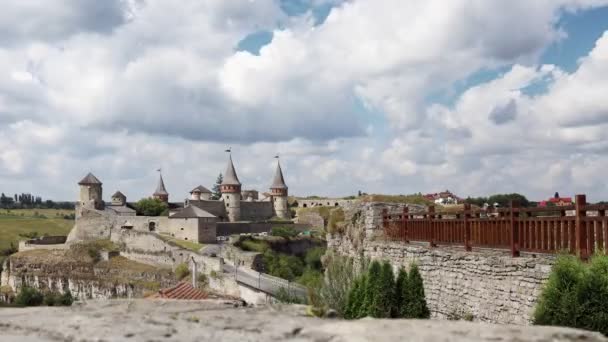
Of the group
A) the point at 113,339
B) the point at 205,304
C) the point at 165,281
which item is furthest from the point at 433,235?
the point at 165,281

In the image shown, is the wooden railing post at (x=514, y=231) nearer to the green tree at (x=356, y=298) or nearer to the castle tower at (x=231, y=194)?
the green tree at (x=356, y=298)

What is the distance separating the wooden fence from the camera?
993 centimetres

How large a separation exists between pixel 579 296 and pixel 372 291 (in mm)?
5356

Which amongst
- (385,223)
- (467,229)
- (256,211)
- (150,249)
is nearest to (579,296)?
(467,229)

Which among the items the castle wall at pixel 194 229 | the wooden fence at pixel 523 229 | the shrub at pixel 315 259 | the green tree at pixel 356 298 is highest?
the wooden fence at pixel 523 229

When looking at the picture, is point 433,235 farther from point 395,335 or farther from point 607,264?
point 395,335

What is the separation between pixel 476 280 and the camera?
39.6 feet

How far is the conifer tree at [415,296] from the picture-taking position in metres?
13.0

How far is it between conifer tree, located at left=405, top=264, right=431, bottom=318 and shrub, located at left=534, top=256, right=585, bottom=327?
3916 mm

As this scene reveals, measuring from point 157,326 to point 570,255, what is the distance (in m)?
7.37

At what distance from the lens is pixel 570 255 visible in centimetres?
955

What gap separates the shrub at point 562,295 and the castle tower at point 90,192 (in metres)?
79.2

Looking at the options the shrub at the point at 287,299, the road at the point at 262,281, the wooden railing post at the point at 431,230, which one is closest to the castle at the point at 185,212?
the road at the point at 262,281

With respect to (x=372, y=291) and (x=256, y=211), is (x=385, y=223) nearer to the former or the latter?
(x=372, y=291)
